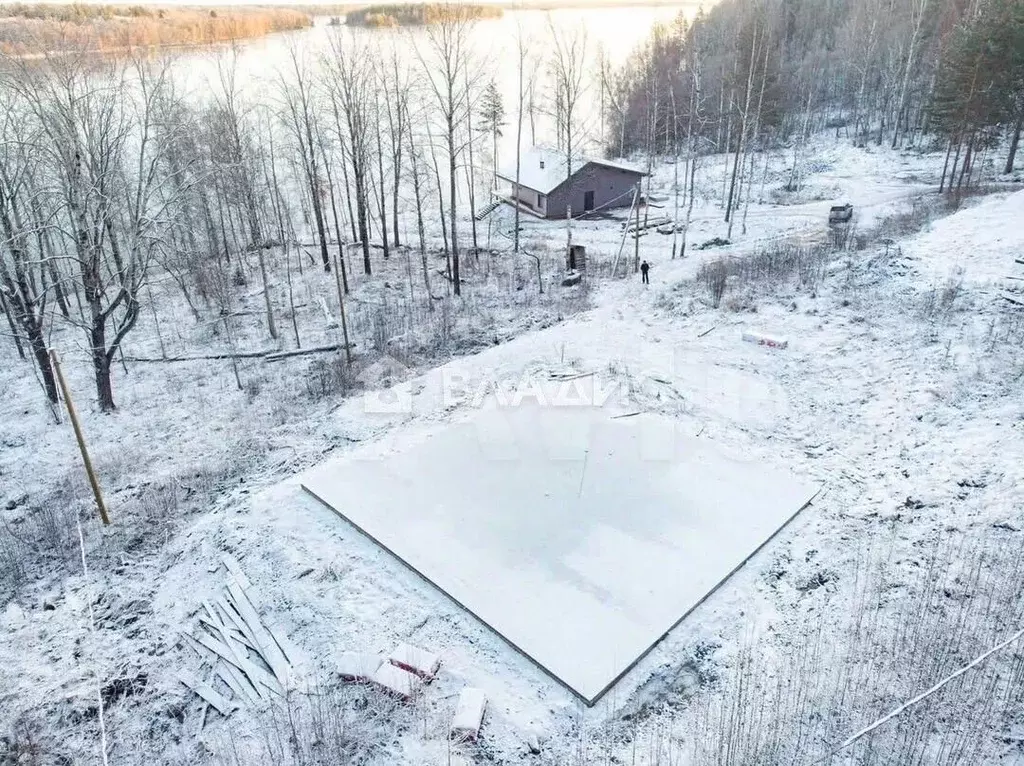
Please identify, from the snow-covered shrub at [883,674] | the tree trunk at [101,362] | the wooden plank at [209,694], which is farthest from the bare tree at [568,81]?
the wooden plank at [209,694]

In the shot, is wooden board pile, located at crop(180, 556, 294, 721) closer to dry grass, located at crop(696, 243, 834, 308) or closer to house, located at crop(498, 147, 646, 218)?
dry grass, located at crop(696, 243, 834, 308)

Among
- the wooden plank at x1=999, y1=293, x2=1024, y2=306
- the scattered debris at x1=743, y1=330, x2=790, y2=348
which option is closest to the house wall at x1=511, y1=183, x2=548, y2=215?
the scattered debris at x1=743, y1=330, x2=790, y2=348

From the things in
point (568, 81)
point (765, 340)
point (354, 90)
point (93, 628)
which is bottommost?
point (93, 628)

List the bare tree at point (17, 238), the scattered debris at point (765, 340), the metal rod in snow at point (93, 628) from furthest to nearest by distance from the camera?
the scattered debris at point (765, 340)
the bare tree at point (17, 238)
the metal rod in snow at point (93, 628)

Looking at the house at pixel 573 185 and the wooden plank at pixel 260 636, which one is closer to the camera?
the wooden plank at pixel 260 636

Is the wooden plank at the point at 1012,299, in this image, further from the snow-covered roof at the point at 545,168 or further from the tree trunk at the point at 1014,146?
the tree trunk at the point at 1014,146

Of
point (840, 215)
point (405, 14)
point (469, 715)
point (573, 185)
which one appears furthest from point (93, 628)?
point (405, 14)

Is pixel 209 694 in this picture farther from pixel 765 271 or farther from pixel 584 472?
pixel 765 271
